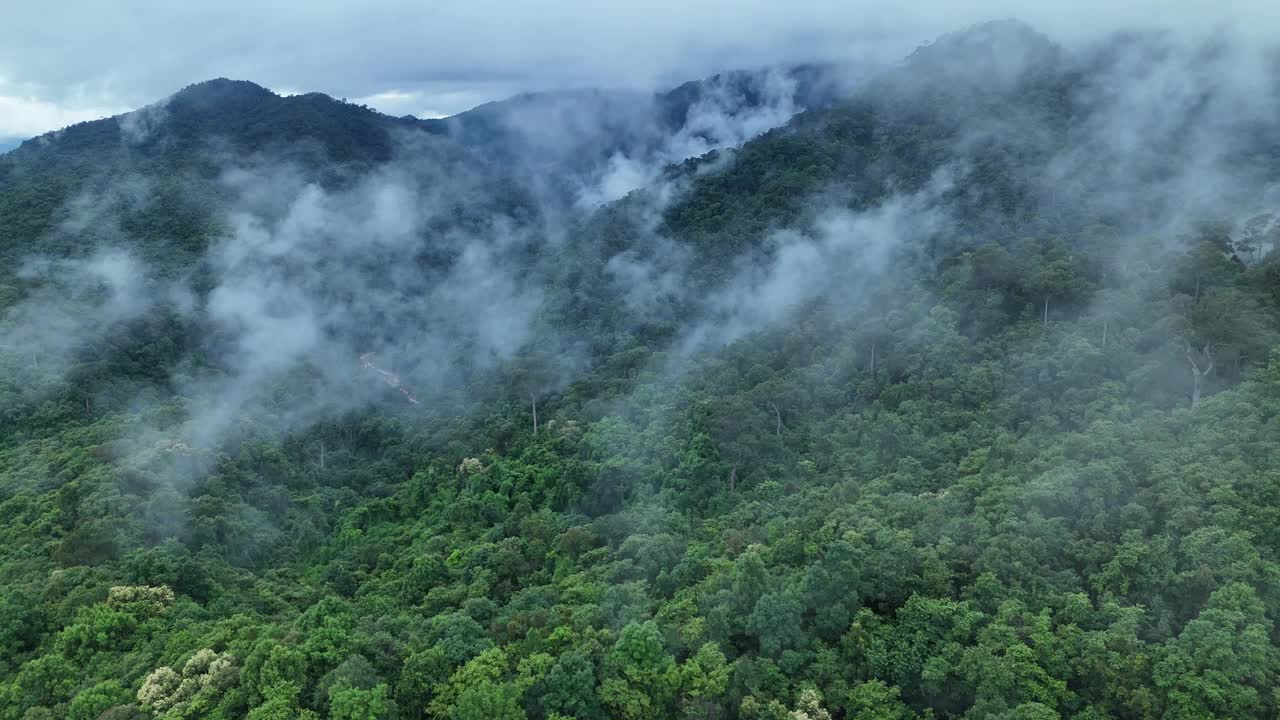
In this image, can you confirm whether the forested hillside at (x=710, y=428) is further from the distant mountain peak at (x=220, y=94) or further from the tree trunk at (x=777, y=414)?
the distant mountain peak at (x=220, y=94)

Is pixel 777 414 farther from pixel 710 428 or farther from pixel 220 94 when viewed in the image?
pixel 220 94

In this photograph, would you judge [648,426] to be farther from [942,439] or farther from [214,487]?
[214,487]

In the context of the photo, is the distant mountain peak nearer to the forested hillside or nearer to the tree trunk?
the forested hillside

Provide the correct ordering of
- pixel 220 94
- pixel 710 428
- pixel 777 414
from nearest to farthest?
1. pixel 710 428
2. pixel 777 414
3. pixel 220 94

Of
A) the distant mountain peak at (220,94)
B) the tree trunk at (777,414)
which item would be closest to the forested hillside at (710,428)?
the tree trunk at (777,414)

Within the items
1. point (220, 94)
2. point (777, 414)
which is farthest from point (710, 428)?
point (220, 94)

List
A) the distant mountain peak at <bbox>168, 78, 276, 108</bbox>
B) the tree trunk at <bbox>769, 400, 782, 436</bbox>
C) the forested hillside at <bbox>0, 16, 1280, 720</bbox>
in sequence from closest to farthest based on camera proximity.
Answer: the forested hillside at <bbox>0, 16, 1280, 720</bbox> → the tree trunk at <bbox>769, 400, 782, 436</bbox> → the distant mountain peak at <bbox>168, 78, 276, 108</bbox>

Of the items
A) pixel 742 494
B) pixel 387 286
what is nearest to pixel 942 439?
pixel 742 494

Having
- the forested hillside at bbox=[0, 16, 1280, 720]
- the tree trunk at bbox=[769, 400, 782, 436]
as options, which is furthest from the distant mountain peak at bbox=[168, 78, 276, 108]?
the tree trunk at bbox=[769, 400, 782, 436]

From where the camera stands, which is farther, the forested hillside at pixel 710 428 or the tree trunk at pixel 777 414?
the tree trunk at pixel 777 414
